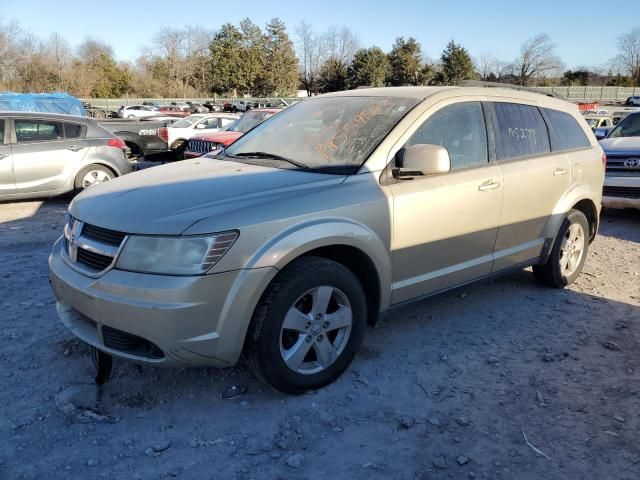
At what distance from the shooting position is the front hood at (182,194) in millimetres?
2812

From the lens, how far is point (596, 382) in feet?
11.4

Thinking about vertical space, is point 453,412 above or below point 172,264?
below

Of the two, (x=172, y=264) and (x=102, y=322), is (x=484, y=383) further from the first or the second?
(x=102, y=322)

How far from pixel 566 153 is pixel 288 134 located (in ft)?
8.35

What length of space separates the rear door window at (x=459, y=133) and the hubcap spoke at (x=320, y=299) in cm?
120

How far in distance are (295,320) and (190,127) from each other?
14381mm

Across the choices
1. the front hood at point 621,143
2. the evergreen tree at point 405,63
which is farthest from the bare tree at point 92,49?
the front hood at point 621,143

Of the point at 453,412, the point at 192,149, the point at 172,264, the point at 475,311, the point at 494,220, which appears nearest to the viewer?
the point at 172,264

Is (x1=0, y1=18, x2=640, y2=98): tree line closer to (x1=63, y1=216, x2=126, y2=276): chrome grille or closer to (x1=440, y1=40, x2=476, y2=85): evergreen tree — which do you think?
(x1=440, y1=40, x2=476, y2=85): evergreen tree

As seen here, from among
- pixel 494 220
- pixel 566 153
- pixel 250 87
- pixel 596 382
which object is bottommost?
pixel 596 382

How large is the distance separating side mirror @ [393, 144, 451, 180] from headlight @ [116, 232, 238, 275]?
4.15ft

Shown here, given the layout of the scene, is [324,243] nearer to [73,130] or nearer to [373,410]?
[373,410]

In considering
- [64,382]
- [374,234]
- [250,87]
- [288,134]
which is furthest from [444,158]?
[250,87]

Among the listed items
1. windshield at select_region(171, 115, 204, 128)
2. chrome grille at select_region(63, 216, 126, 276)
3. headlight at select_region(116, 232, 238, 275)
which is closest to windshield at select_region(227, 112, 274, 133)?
windshield at select_region(171, 115, 204, 128)
